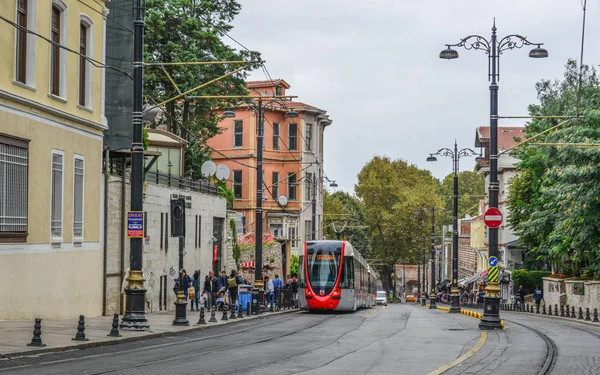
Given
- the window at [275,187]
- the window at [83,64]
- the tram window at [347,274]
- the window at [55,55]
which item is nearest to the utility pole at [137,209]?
the window at [55,55]

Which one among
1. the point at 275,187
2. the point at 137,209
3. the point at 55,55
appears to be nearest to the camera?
the point at 137,209

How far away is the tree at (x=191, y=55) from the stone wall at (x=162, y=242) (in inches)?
225

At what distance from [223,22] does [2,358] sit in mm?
37920

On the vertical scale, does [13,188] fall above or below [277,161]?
below

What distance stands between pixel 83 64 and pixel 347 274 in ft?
50.9

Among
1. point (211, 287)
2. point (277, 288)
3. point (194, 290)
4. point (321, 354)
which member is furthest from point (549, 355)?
point (277, 288)

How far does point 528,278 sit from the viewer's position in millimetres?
68312

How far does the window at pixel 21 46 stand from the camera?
23.1 meters

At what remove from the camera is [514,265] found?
264ft

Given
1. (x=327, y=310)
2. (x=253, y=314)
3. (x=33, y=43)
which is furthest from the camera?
(x=327, y=310)

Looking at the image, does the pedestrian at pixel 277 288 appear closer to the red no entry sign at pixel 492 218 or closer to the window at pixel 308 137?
the red no entry sign at pixel 492 218

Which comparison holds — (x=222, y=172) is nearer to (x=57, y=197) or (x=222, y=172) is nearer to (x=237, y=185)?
(x=57, y=197)

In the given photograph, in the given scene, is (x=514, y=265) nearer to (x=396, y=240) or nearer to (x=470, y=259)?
(x=396, y=240)

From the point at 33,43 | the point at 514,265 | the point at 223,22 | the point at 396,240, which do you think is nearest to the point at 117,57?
the point at 33,43
